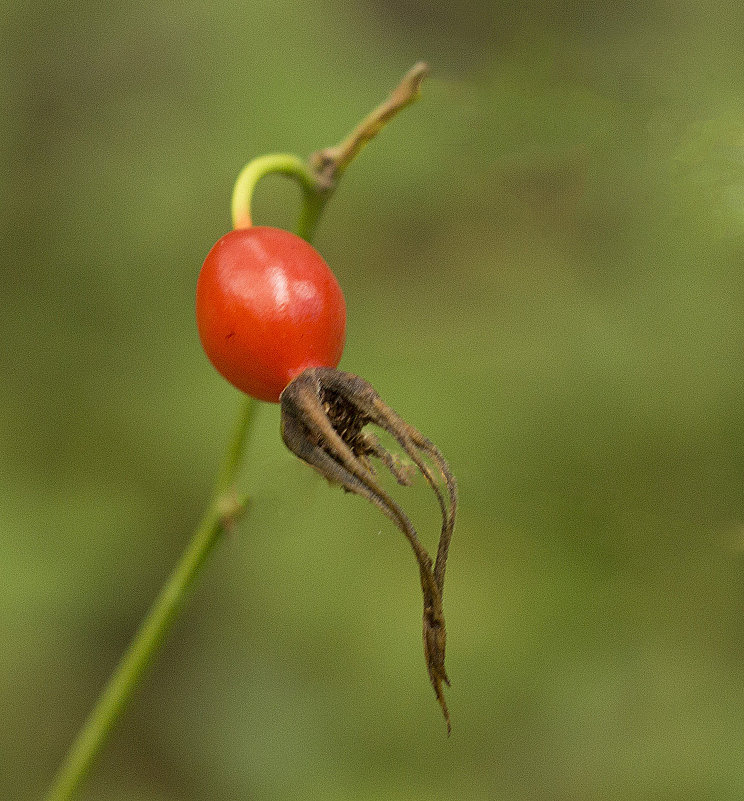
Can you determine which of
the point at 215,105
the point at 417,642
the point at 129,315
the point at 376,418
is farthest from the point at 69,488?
the point at 376,418

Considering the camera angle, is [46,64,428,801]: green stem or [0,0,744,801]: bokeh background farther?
[0,0,744,801]: bokeh background

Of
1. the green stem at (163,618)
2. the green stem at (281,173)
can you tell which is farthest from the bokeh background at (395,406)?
the green stem at (281,173)

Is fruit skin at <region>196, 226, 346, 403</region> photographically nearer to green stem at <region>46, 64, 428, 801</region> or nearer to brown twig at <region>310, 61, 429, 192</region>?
green stem at <region>46, 64, 428, 801</region>

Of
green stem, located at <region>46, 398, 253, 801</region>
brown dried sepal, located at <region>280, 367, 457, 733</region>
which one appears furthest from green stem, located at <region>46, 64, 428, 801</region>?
brown dried sepal, located at <region>280, 367, 457, 733</region>

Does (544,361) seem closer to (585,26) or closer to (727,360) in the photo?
(727,360)

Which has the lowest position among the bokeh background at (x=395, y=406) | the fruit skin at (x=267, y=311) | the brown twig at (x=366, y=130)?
the bokeh background at (x=395, y=406)

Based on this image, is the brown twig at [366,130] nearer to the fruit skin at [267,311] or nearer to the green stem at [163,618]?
the fruit skin at [267,311]
